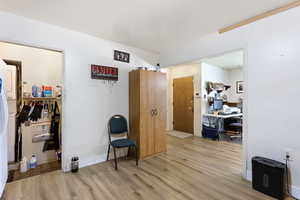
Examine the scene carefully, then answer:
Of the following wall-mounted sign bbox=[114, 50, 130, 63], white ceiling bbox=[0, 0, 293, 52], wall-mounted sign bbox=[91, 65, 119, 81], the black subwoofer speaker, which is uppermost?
white ceiling bbox=[0, 0, 293, 52]

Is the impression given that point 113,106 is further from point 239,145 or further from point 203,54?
point 239,145

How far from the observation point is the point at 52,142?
123 inches

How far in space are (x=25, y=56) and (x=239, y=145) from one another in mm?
5453

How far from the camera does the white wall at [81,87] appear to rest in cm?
235

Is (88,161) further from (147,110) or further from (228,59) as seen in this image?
(228,59)

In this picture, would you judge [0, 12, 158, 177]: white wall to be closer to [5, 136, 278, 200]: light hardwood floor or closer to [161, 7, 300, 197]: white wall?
[5, 136, 278, 200]: light hardwood floor

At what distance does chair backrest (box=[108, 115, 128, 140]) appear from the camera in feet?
10.2

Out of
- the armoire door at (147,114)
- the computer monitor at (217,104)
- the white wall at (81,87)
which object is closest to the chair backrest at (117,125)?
the white wall at (81,87)

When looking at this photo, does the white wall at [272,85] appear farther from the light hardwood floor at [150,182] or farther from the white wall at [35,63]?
the white wall at [35,63]

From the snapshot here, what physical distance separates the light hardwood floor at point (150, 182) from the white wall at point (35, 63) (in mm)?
1901

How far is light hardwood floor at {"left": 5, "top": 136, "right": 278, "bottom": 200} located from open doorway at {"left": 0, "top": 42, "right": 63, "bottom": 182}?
0.61m

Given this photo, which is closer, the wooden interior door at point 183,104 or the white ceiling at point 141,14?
the white ceiling at point 141,14

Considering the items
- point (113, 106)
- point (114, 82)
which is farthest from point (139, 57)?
point (113, 106)

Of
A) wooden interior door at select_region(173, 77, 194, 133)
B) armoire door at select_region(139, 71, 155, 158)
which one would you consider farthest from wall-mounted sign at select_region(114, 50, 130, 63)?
wooden interior door at select_region(173, 77, 194, 133)
